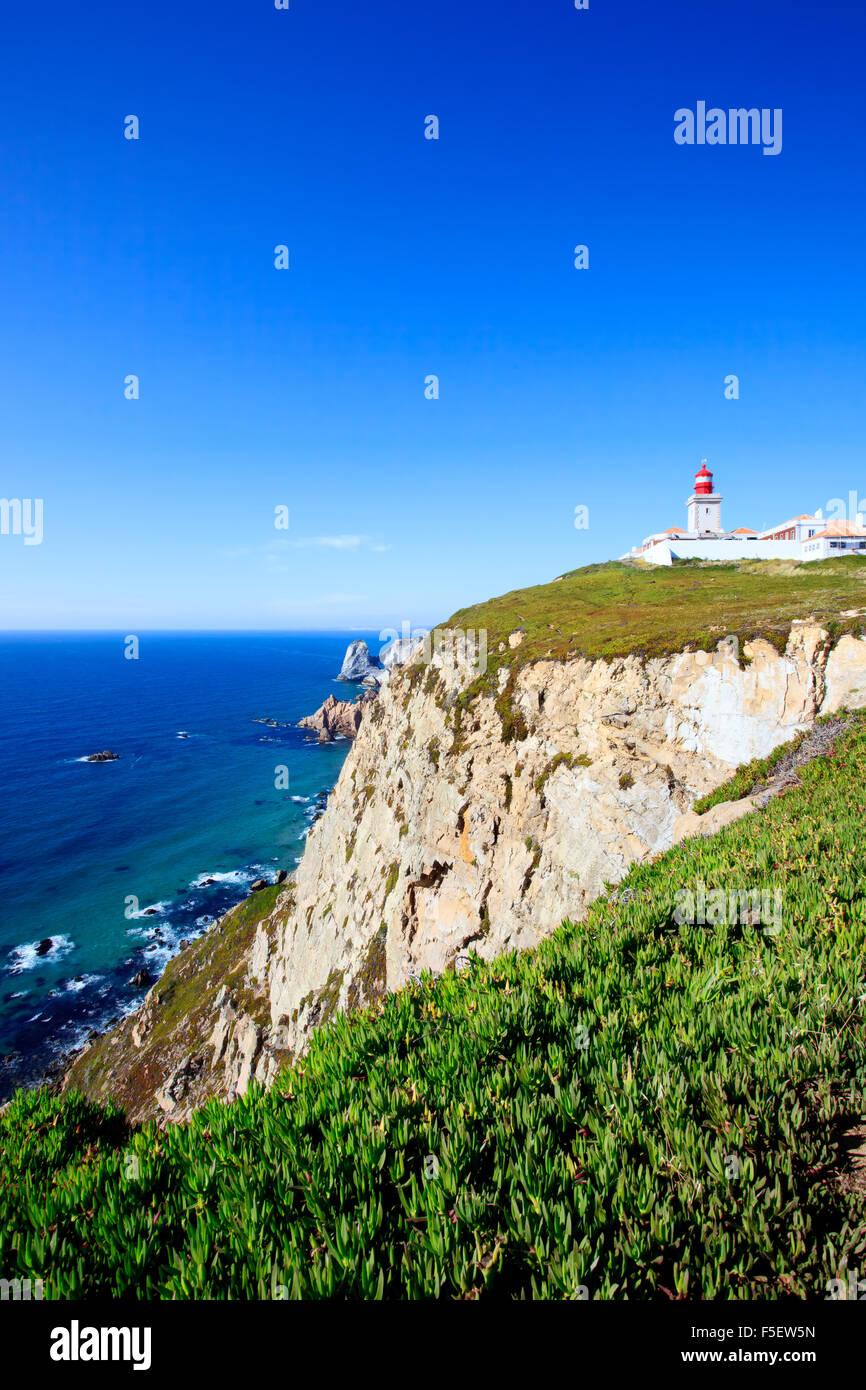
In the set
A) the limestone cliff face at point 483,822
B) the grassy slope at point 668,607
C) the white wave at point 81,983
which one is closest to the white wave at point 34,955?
the white wave at point 81,983

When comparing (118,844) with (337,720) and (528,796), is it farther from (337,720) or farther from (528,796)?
(528,796)

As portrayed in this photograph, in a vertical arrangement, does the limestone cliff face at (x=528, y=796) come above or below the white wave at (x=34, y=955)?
above

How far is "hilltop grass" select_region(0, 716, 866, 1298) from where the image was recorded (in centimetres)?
310

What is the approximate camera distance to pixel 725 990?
5.65m

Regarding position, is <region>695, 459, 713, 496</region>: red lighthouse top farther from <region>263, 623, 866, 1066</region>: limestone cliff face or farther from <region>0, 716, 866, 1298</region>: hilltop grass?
<region>0, 716, 866, 1298</region>: hilltop grass

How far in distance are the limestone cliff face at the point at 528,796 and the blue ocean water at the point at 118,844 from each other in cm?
1651

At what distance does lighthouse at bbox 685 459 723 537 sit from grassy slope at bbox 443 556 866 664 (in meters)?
10.2

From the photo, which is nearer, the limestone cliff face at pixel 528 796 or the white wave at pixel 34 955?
the limestone cliff face at pixel 528 796

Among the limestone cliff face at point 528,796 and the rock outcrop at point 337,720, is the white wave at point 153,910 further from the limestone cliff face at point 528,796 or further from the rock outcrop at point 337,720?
the rock outcrop at point 337,720

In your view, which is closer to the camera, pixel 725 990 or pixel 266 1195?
pixel 266 1195

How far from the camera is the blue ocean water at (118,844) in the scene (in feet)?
155
